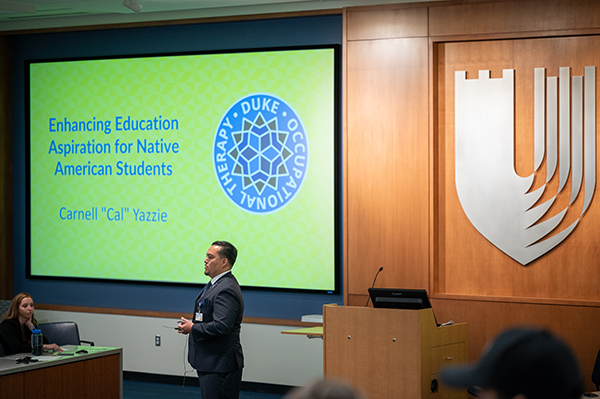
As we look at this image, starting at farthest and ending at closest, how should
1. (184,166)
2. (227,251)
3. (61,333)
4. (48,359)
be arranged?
1. (184,166)
2. (61,333)
3. (48,359)
4. (227,251)

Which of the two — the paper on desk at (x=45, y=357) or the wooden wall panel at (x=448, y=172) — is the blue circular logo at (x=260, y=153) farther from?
the paper on desk at (x=45, y=357)

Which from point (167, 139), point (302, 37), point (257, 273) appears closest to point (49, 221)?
point (167, 139)

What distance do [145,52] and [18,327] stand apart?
3.38 metres

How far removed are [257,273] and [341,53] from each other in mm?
2367

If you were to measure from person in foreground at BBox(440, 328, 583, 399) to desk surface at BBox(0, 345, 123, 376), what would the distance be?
4183 millimetres

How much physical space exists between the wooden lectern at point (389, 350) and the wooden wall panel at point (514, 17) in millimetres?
2649

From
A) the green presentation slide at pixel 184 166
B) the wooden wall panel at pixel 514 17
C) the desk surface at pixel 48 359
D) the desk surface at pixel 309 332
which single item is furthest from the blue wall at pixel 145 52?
the desk surface at pixel 48 359

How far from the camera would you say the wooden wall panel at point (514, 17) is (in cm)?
551

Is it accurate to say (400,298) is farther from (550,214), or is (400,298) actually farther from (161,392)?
(161,392)

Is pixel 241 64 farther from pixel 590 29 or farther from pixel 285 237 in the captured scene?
pixel 590 29

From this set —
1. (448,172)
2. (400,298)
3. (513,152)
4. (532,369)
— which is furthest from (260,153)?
(532,369)

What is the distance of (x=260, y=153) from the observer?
682 centimetres

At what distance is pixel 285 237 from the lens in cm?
675

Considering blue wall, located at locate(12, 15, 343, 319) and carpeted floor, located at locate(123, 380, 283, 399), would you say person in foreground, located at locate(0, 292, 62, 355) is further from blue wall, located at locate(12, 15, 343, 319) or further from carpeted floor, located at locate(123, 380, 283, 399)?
blue wall, located at locate(12, 15, 343, 319)
